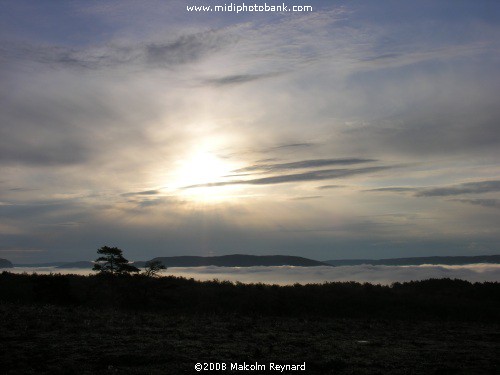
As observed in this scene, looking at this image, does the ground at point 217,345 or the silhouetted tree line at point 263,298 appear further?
the silhouetted tree line at point 263,298

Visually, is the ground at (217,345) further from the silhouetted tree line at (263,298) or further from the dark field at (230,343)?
the silhouetted tree line at (263,298)

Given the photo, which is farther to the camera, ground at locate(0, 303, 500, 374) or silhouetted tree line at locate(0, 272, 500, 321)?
silhouetted tree line at locate(0, 272, 500, 321)

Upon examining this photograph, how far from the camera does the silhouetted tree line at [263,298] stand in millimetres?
30188

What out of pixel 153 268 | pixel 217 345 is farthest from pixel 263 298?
pixel 217 345

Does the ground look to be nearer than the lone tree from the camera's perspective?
Yes

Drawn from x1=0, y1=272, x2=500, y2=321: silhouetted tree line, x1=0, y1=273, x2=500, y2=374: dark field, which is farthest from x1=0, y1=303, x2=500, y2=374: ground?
x1=0, y1=272, x2=500, y2=321: silhouetted tree line

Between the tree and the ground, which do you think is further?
the tree

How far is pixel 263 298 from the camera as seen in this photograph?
111 ft

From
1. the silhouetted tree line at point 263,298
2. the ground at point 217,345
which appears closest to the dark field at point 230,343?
the ground at point 217,345

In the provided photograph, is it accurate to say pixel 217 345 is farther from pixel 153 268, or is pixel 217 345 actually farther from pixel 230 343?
pixel 153 268

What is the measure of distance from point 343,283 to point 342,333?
72.0ft

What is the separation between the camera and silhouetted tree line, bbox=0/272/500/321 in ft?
99.0

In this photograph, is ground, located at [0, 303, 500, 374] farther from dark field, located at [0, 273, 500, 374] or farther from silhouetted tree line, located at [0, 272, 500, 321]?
silhouetted tree line, located at [0, 272, 500, 321]

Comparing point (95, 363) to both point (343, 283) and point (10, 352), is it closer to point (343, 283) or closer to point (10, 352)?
point (10, 352)
